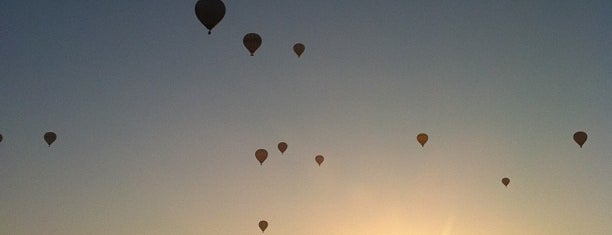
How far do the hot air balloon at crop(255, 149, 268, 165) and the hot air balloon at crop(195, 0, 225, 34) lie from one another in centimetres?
940

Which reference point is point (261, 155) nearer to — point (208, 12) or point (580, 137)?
point (208, 12)

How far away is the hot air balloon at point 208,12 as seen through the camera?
1944cm

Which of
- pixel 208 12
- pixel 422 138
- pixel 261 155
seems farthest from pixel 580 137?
pixel 208 12

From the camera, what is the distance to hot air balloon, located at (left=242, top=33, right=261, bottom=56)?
2200cm

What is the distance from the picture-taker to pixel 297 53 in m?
24.6

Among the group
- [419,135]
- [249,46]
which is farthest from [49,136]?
[419,135]

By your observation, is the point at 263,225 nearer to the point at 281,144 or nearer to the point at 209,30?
the point at 281,144

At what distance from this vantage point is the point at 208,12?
19.5 metres

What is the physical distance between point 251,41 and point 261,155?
7177 millimetres

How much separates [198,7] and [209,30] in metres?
0.90

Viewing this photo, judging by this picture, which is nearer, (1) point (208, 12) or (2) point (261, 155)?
(1) point (208, 12)

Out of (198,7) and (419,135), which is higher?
(419,135)

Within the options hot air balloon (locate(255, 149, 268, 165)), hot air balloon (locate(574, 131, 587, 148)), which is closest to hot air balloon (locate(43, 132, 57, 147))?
hot air balloon (locate(255, 149, 268, 165))

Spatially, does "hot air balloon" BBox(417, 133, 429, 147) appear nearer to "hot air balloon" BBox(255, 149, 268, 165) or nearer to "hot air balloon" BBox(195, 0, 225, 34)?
"hot air balloon" BBox(255, 149, 268, 165)
